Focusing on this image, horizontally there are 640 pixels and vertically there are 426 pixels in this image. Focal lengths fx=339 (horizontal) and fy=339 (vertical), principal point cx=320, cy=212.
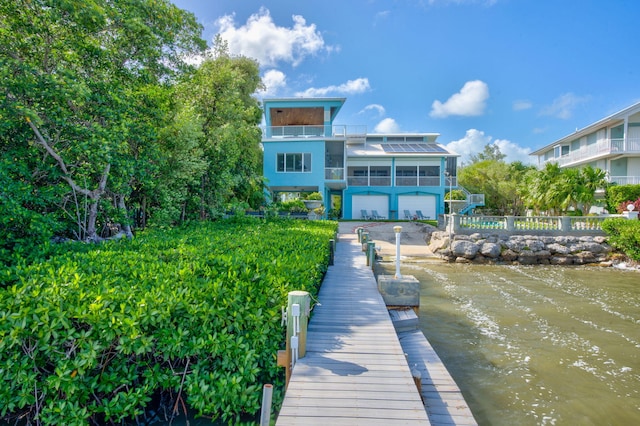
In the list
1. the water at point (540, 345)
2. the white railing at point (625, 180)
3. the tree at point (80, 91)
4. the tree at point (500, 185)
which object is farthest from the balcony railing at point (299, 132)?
the white railing at point (625, 180)

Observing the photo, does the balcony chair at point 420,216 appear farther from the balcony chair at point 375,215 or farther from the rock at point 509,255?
the rock at point 509,255

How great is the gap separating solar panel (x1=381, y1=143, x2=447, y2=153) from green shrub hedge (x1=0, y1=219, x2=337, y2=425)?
26.5m

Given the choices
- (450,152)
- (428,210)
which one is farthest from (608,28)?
(428,210)

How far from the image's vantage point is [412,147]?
1161 inches

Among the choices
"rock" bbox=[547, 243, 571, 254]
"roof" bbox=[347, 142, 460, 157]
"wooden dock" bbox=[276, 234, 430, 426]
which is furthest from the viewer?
"roof" bbox=[347, 142, 460, 157]

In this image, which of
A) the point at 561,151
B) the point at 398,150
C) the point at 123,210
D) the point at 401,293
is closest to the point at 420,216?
the point at 398,150

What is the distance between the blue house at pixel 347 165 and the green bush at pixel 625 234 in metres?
12.2

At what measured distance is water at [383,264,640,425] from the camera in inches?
179

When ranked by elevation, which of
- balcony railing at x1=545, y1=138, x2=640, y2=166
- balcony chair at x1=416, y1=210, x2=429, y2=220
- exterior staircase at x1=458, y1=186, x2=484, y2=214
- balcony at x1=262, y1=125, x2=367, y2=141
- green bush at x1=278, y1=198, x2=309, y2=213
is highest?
balcony at x1=262, y1=125, x2=367, y2=141

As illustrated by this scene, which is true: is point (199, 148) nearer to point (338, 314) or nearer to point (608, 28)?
point (338, 314)

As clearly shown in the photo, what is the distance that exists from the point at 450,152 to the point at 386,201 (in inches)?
255

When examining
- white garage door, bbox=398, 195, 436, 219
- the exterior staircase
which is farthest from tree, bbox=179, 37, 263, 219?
the exterior staircase

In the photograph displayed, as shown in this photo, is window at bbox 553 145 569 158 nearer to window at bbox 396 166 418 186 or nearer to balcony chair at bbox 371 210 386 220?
window at bbox 396 166 418 186

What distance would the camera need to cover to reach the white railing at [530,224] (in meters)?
16.7
